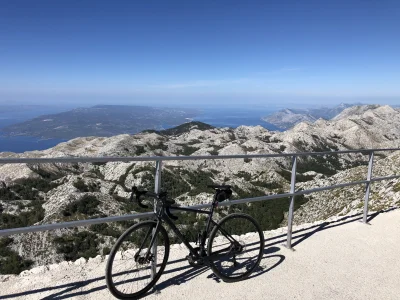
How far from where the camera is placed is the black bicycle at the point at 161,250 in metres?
4.40

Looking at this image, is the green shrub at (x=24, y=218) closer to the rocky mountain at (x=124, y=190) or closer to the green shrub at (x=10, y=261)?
the rocky mountain at (x=124, y=190)

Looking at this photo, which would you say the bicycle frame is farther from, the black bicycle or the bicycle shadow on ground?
the bicycle shadow on ground

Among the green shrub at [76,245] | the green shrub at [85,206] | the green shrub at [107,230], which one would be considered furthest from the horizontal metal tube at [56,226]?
the green shrub at [85,206]

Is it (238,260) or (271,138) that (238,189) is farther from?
(271,138)

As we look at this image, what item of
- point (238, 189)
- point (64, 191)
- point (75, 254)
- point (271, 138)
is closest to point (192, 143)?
point (271, 138)

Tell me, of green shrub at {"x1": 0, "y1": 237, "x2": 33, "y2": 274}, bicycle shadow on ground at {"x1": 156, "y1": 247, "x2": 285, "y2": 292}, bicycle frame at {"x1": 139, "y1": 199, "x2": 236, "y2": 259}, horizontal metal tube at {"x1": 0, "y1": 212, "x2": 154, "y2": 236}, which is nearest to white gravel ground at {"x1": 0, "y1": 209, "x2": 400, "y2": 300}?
bicycle shadow on ground at {"x1": 156, "y1": 247, "x2": 285, "y2": 292}

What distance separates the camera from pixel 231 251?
527 centimetres

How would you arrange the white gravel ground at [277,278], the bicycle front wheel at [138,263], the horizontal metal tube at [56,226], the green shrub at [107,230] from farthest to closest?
the green shrub at [107,230], the white gravel ground at [277,278], the bicycle front wheel at [138,263], the horizontal metal tube at [56,226]

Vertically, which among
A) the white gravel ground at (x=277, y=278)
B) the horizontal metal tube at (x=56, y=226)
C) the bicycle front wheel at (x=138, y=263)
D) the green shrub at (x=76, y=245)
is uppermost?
the horizontal metal tube at (x=56, y=226)

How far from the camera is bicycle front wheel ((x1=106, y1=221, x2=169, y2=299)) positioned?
4.29 m

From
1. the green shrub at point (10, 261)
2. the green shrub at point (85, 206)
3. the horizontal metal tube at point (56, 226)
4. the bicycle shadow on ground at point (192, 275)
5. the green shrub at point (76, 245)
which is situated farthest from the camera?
the green shrub at point (85, 206)

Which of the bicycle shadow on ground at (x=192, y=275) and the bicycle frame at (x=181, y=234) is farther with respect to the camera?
the bicycle shadow on ground at (x=192, y=275)

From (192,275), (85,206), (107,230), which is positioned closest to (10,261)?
(107,230)

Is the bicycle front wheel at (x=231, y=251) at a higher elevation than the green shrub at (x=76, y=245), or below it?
higher
